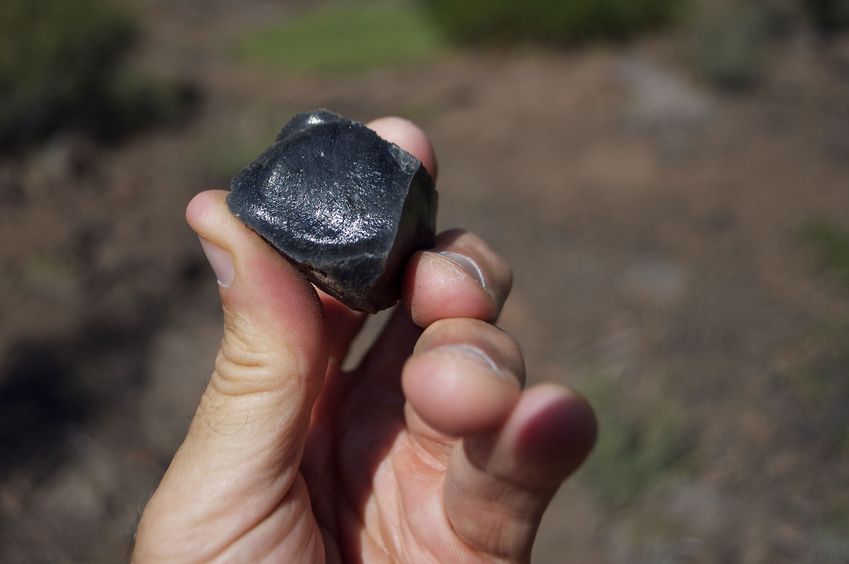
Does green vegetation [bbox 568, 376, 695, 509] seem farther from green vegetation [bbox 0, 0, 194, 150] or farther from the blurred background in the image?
green vegetation [bbox 0, 0, 194, 150]

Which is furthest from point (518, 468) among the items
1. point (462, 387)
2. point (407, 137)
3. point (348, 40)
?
point (348, 40)

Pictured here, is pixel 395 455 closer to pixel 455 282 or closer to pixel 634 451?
pixel 455 282

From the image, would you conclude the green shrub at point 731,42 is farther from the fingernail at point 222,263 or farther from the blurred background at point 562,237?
→ the fingernail at point 222,263

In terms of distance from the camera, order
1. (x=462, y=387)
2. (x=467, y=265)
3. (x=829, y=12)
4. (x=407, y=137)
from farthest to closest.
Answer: (x=829, y=12)
(x=407, y=137)
(x=467, y=265)
(x=462, y=387)

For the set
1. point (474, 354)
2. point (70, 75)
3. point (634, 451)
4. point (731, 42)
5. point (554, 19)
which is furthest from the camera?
point (554, 19)

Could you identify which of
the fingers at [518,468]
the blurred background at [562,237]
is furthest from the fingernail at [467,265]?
the blurred background at [562,237]

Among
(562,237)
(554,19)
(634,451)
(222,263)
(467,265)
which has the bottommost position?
(562,237)

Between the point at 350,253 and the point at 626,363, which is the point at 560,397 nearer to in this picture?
the point at 350,253
